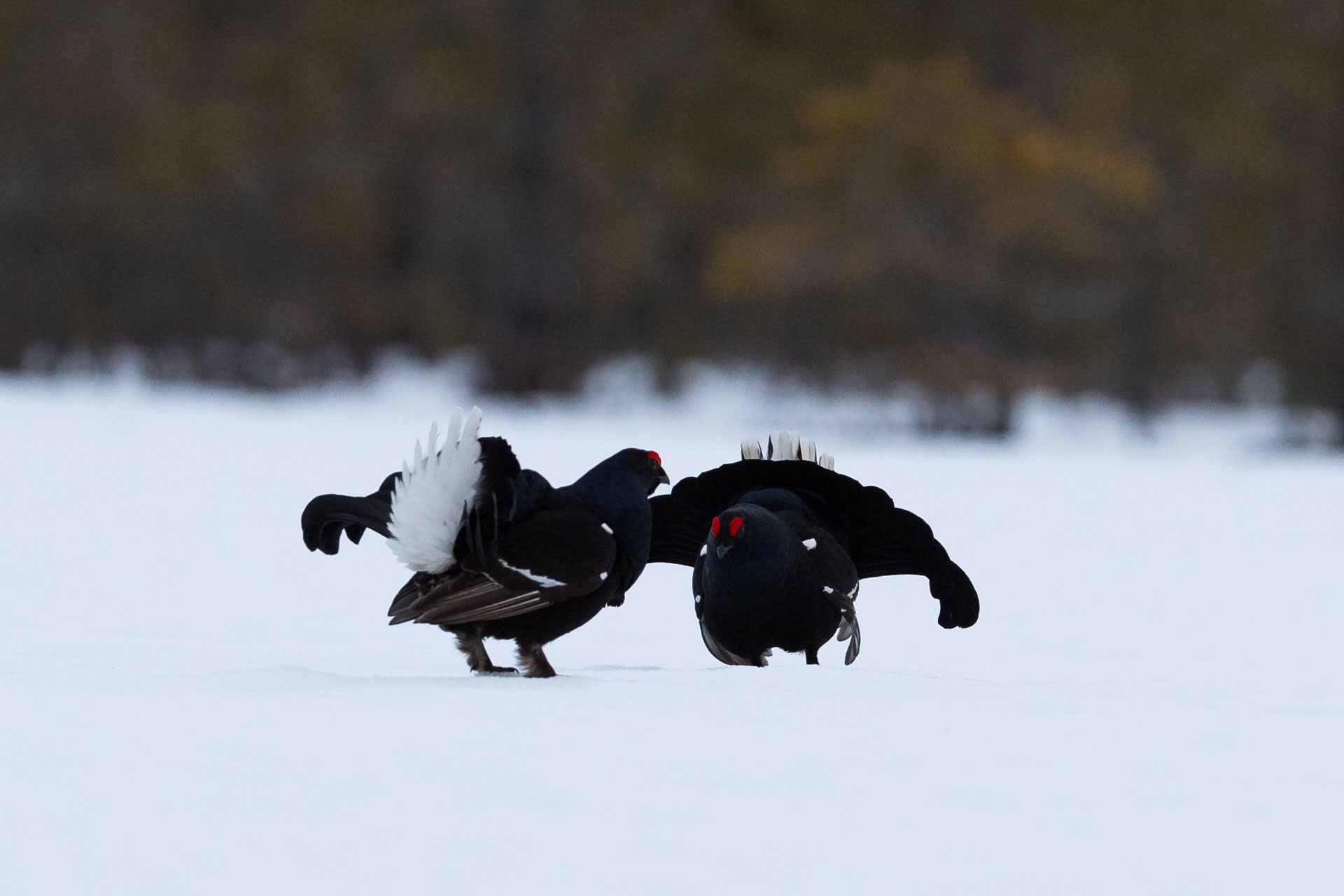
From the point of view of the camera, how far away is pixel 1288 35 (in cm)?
1463

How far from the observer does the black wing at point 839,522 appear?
14.3 feet

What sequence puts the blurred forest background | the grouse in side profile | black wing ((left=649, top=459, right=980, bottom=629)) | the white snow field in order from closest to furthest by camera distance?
the white snow field → the grouse in side profile → black wing ((left=649, top=459, right=980, bottom=629)) → the blurred forest background

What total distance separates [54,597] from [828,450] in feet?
25.2

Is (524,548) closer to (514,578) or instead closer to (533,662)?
(514,578)

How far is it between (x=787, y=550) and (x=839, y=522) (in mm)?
608

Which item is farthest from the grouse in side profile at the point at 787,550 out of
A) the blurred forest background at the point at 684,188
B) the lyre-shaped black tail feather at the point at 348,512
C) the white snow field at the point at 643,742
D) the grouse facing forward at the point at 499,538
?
the blurred forest background at the point at 684,188

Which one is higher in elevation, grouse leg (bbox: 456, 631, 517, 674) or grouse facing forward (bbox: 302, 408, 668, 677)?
grouse facing forward (bbox: 302, 408, 668, 677)

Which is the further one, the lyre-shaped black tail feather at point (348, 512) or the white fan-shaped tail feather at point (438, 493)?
the lyre-shaped black tail feather at point (348, 512)

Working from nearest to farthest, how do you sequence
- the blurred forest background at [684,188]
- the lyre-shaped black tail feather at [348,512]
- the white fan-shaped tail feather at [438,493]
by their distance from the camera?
1. the white fan-shaped tail feather at [438,493]
2. the lyre-shaped black tail feather at [348,512]
3. the blurred forest background at [684,188]

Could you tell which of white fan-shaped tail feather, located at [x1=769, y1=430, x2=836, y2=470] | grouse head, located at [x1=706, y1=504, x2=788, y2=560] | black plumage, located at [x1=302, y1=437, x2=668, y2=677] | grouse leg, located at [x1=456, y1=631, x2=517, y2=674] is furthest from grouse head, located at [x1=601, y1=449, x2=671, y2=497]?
white fan-shaped tail feather, located at [x1=769, y1=430, x2=836, y2=470]

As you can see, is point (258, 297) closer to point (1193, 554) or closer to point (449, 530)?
point (1193, 554)

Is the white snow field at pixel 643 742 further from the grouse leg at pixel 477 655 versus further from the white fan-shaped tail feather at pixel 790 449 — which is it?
the white fan-shaped tail feather at pixel 790 449

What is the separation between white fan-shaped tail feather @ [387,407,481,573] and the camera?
3.39m

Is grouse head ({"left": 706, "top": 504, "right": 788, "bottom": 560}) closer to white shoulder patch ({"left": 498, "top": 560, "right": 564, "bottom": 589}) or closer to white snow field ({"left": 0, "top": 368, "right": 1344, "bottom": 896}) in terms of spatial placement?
white snow field ({"left": 0, "top": 368, "right": 1344, "bottom": 896})
